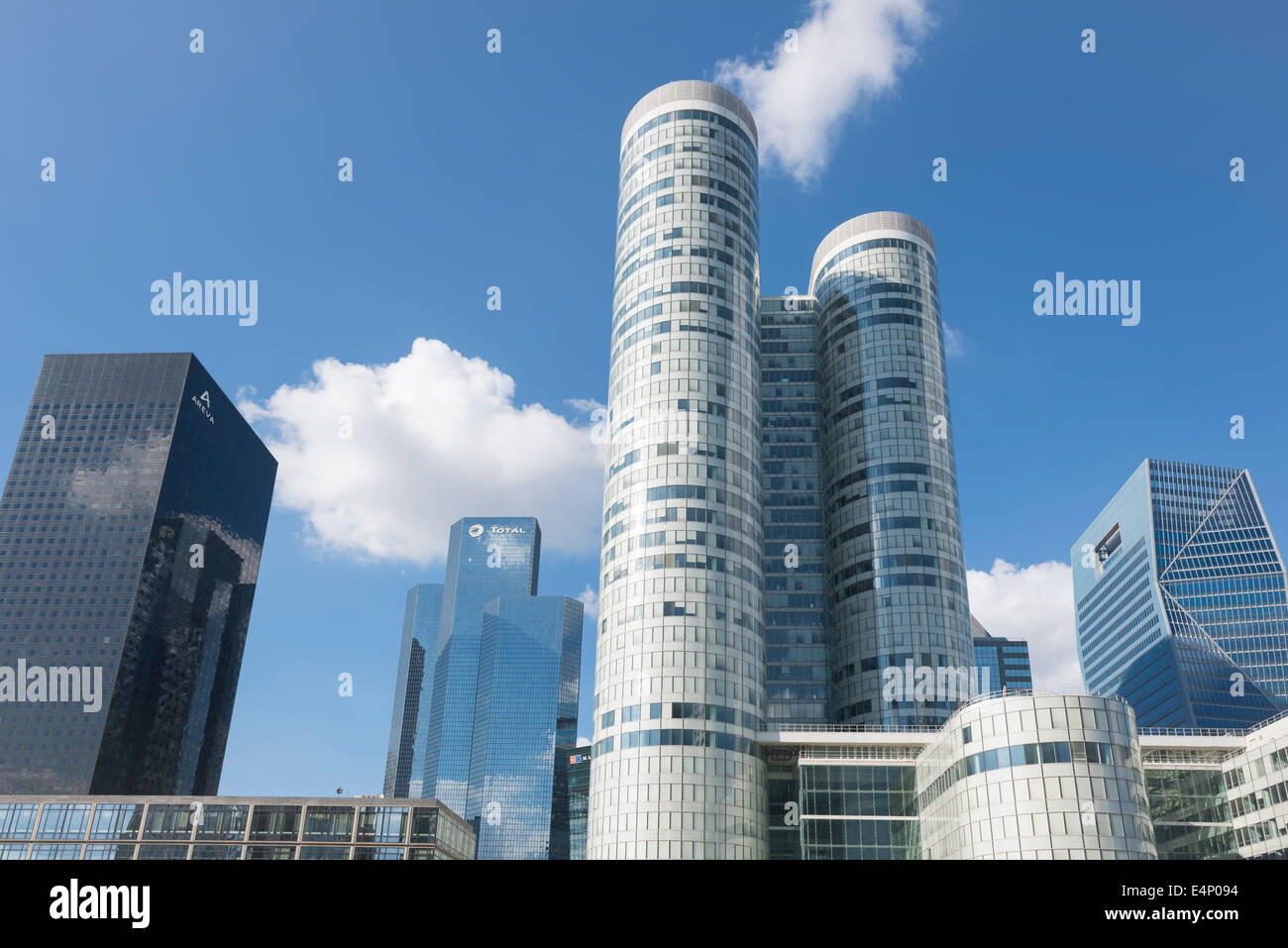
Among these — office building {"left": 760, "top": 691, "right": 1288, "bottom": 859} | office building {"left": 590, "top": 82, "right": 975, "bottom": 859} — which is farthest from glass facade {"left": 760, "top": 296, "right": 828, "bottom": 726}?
office building {"left": 760, "top": 691, "right": 1288, "bottom": 859}

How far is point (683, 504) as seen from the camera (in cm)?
12531

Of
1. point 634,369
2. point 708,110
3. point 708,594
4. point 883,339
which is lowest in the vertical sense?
point 708,594

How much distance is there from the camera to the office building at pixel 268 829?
5974 inches

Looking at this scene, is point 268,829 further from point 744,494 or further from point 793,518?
point 793,518

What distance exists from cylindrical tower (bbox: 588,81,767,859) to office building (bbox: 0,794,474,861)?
50522 millimetres

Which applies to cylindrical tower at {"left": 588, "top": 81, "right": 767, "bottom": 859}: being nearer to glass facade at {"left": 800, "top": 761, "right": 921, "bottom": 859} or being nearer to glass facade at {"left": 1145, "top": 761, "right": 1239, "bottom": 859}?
glass facade at {"left": 800, "top": 761, "right": 921, "bottom": 859}

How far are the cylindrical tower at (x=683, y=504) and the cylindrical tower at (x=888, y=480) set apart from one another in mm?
29702

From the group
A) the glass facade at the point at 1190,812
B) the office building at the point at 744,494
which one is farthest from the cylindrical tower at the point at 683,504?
the glass facade at the point at 1190,812

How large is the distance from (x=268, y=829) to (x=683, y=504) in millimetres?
88760

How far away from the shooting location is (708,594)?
121 metres

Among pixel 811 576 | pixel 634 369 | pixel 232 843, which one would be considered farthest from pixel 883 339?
pixel 232 843

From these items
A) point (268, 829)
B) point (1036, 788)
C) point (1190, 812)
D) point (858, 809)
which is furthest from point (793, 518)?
point (268, 829)
